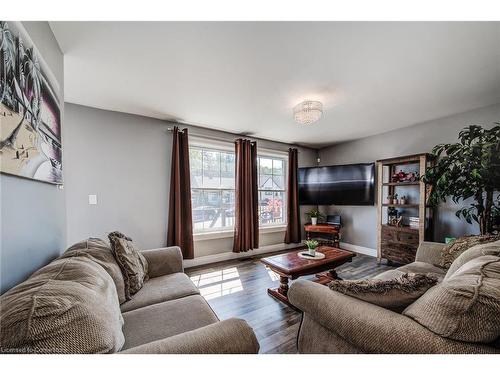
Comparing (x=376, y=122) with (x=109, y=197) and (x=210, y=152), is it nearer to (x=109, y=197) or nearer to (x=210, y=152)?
(x=210, y=152)

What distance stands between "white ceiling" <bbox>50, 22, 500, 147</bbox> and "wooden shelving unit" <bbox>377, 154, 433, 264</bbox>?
29.3 inches

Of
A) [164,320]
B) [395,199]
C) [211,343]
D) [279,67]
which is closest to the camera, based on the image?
[211,343]

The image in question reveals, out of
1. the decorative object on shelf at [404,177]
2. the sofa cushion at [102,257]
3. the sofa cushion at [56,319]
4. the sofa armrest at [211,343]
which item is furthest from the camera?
the decorative object on shelf at [404,177]

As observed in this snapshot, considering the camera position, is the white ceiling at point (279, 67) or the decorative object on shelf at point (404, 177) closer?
the white ceiling at point (279, 67)

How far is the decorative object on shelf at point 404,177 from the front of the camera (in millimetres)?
3082

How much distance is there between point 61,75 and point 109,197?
5.07 ft

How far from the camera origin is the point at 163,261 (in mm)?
1866

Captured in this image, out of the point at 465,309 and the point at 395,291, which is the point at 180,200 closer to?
the point at 395,291

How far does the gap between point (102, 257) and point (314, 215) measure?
374cm

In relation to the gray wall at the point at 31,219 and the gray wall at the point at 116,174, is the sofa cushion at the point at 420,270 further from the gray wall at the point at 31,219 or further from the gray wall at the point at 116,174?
the gray wall at the point at 116,174

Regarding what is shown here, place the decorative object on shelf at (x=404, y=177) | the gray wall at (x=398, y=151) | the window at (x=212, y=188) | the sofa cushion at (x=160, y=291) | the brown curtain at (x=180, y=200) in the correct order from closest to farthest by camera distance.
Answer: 1. the sofa cushion at (x=160, y=291)
2. the gray wall at (x=398, y=151)
3. the brown curtain at (x=180, y=200)
4. the decorative object on shelf at (x=404, y=177)
5. the window at (x=212, y=188)

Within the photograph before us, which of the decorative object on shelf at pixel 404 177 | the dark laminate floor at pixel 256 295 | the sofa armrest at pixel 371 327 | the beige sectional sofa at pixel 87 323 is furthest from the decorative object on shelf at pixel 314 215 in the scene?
the beige sectional sofa at pixel 87 323

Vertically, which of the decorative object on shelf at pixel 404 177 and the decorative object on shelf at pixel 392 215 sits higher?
the decorative object on shelf at pixel 404 177

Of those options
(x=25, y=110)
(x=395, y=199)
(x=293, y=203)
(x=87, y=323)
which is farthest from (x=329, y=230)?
(x=25, y=110)
